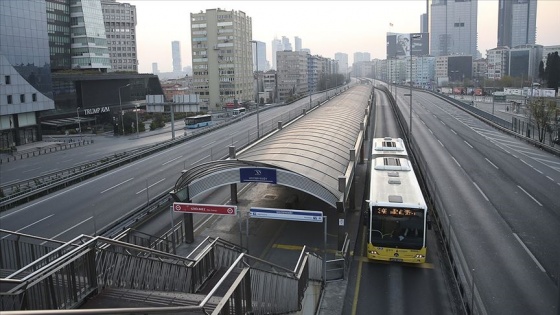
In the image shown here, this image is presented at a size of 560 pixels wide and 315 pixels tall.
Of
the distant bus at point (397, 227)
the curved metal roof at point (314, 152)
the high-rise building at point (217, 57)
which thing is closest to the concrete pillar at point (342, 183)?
the curved metal roof at point (314, 152)

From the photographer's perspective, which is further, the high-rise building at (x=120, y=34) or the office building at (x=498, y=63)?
the office building at (x=498, y=63)

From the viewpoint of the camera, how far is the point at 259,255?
17.4 meters

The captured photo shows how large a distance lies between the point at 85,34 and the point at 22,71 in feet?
135

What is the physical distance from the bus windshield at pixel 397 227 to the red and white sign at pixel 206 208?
A: 4.93 m

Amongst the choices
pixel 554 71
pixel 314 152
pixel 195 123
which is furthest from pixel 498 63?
pixel 314 152

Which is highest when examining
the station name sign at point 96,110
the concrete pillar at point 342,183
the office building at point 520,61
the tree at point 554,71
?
the office building at point 520,61

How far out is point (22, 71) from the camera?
175 ft

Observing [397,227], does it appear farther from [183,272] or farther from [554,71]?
[554,71]

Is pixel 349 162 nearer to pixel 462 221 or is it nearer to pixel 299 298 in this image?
pixel 462 221

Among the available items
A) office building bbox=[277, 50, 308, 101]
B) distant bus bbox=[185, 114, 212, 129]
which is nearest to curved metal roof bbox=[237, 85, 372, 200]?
distant bus bbox=[185, 114, 212, 129]

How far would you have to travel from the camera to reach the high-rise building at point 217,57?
398ft

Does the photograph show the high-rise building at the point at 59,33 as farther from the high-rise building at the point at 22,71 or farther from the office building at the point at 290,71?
the office building at the point at 290,71

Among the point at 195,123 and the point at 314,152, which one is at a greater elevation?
the point at 314,152

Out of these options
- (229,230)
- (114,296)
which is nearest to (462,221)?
(229,230)
